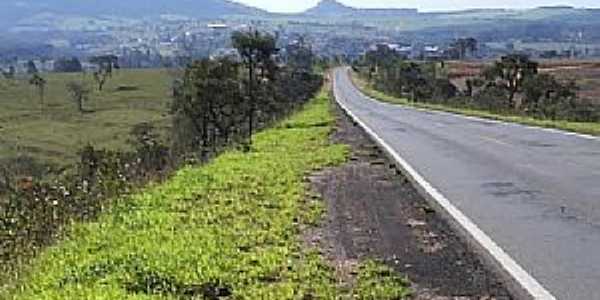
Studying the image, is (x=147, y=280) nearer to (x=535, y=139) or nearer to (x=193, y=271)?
(x=193, y=271)

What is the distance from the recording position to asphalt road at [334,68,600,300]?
31.2 ft

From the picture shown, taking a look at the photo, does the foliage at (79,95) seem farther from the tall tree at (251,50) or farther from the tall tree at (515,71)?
the tall tree at (251,50)

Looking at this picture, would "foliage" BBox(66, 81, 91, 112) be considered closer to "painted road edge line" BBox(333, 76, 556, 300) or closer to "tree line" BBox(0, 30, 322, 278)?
"tree line" BBox(0, 30, 322, 278)

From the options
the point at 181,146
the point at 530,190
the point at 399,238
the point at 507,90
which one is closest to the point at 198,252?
the point at 399,238

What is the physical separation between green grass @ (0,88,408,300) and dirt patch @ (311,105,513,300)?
0.92ft

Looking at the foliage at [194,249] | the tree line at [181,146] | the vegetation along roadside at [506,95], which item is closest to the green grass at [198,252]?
the foliage at [194,249]

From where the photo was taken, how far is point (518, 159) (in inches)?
837

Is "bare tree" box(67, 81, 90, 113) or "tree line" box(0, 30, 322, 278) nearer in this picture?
Result: "tree line" box(0, 30, 322, 278)

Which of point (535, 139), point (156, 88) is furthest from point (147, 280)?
point (156, 88)

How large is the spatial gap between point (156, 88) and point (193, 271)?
147397 mm

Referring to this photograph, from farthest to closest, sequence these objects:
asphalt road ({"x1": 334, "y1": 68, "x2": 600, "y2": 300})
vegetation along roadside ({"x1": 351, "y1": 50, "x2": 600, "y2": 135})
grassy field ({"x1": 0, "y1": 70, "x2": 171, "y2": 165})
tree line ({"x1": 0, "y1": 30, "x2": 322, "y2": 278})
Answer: grassy field ({"x1": 0, "y1": 70, "x2": 171, "y2": 165}) < vegetation along roadside ({"x1": 351, "y1": 50, "x2": 600, "y2": 135}) < tree line ({"x1": 0, "y1": 30, "x2": 322, "y2": 278}) < asphalt road ({"x1": 334, "y1": 68, "x2": 600, "y2": 300})

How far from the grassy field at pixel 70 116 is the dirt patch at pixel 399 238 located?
69052 millimetres

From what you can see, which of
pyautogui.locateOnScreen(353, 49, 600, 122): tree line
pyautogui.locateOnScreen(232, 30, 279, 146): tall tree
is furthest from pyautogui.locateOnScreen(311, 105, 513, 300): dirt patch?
pyautogui.locateOnScreen(353, 49, 600, 122): tree line

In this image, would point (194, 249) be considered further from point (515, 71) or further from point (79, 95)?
point (79, 95)
